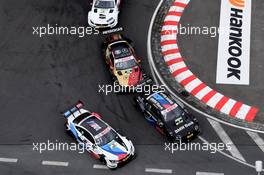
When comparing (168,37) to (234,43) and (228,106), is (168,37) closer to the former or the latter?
(234,43)

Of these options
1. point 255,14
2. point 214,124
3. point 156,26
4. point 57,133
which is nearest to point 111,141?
point 57,133

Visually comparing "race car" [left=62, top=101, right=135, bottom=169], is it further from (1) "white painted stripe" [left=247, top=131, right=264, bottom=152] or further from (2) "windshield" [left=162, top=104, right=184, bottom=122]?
(1) "white painted stripe" [left=247, top=131, right=264, bottom=152]

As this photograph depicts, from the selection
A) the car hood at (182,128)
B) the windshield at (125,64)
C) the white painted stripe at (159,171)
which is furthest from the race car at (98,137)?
the windshield at (125,64)

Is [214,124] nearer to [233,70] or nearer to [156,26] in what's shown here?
[233,70]

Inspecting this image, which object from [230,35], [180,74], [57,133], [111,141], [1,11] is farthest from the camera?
[1,11]

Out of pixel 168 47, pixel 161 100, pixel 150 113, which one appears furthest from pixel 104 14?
pixel 150 113

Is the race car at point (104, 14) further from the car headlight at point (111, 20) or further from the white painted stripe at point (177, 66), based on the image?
the white painted stripe at point (177, 66)

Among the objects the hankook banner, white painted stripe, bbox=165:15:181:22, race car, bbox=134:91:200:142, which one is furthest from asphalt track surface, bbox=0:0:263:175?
the hankook banner
